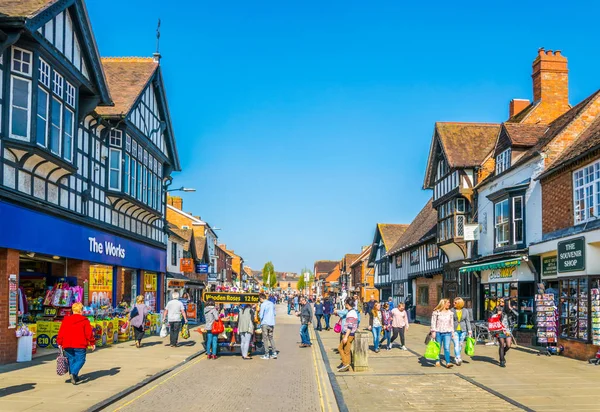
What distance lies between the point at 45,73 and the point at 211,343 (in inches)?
341

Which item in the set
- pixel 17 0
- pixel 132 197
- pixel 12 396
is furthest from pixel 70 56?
pixel 12 396

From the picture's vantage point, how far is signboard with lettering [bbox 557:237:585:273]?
53.9 ft

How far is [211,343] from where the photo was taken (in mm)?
17594

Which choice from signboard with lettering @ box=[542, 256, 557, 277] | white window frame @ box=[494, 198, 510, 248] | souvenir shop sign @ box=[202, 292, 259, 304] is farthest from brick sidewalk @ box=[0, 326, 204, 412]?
white window frame @ box=[494, 198, 510, 248]

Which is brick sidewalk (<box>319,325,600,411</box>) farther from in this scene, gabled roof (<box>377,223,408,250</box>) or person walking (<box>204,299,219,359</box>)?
gabled roof (<box>377,223,408,250</box>)

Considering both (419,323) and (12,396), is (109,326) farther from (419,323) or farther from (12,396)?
(419,323)

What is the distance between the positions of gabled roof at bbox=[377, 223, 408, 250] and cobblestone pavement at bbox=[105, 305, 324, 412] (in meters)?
37.6

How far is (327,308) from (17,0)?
2023 centimetres

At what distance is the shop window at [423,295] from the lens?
37.3m

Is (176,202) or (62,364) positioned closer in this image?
(62,364)

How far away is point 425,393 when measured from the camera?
11.4 m

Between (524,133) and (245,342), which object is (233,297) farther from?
(524,133)

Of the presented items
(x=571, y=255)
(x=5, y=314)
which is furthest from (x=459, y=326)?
(x=5, y=314)

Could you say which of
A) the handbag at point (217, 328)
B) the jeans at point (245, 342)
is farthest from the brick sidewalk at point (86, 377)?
the jeans at point (245, 342)
